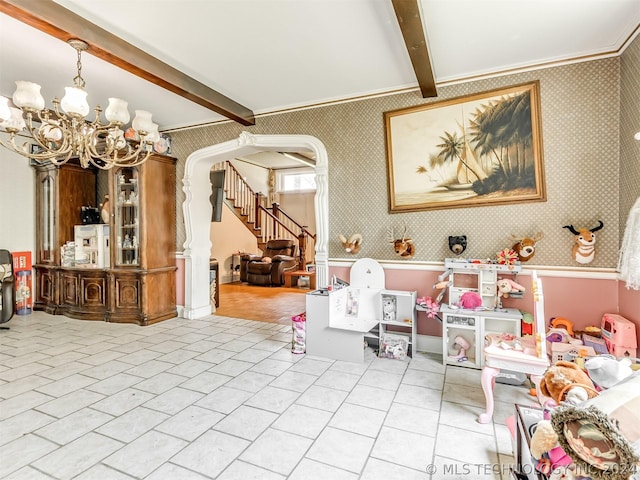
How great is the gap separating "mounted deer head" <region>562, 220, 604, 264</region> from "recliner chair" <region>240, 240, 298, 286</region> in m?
6.37

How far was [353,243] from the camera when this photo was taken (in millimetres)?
4055

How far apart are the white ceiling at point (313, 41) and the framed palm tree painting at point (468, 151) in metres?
0.34

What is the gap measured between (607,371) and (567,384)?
0.18 meters

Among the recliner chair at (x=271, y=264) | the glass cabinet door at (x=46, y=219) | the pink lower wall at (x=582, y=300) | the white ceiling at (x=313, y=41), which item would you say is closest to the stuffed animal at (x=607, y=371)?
the pink lower wall at (x=582, y=300)

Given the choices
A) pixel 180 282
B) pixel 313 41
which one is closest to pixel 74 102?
pixel 313 41

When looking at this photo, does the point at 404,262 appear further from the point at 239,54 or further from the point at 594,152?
the point at 239,54

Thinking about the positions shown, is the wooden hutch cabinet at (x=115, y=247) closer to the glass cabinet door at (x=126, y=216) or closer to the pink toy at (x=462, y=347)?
the glass cabinet door at (x=126, y=216)

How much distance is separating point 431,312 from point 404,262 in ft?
2.11

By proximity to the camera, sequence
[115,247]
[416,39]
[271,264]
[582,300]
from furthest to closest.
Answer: [271,264] → [115,247] → [582,300] → [416,39]

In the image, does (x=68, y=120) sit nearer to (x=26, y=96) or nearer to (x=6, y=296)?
(x=26, y=96)

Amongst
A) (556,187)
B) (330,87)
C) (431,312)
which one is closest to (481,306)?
(431,312)

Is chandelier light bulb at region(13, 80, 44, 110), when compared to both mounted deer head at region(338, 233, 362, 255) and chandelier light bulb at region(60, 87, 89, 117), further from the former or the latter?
mounted deer head at region(338, 233, 362, 255)

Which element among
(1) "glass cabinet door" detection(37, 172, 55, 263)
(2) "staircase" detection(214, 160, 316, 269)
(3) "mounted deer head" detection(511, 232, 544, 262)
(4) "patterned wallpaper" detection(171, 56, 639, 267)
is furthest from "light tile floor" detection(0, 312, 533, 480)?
(2) "staircase" detection(214, 160, 316, 269)

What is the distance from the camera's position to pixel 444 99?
11.8 feet
